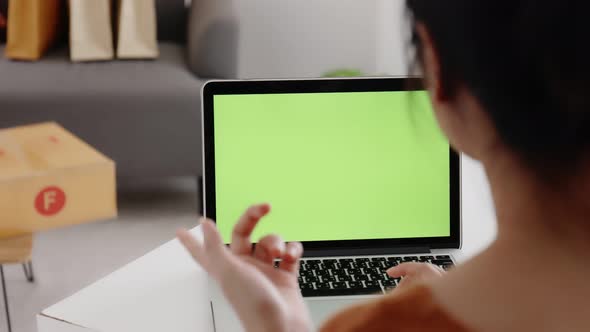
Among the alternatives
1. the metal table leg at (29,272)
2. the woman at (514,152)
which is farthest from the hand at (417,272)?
the metal table leg at (29,272)

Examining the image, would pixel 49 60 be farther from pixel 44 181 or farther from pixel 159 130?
pixel 44 181

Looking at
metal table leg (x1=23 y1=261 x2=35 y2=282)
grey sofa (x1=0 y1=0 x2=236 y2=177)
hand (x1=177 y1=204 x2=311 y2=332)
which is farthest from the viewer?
grey sofa (x1=0 y1=0 x2=236 y2=177)

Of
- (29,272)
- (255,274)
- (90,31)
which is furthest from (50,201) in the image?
(255,274)

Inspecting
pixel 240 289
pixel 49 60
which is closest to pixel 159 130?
pixel 49 60

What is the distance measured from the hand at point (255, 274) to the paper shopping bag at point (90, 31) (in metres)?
2.15

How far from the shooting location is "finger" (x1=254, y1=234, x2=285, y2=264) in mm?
588

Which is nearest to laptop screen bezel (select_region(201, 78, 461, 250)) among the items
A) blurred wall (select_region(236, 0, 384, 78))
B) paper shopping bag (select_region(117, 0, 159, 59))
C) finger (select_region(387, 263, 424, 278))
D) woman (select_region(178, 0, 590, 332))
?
finger (select_region(387, 263, 424, 278))

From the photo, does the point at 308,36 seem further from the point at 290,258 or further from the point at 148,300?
the point at 290,258

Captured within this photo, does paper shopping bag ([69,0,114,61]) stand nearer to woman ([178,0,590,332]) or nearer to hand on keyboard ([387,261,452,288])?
hand on keyboard ([387,261,452,288])

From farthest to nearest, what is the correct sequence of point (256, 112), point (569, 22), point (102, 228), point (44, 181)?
point (102, 228) < point (44, 181) < point (256, 112) < point (569, 22)

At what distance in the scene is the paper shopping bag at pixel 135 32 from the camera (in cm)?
265

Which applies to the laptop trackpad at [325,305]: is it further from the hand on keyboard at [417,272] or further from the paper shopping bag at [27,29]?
the paper shopping bag at [27,29]

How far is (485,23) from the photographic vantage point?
13.5 inches

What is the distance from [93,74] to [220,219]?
5.43ft
